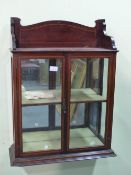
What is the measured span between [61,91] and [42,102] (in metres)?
0.15

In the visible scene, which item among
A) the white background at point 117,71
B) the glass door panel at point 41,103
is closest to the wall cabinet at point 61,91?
the glass door panel at point 41,103

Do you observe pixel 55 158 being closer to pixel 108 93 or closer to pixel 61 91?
pixel 61 91

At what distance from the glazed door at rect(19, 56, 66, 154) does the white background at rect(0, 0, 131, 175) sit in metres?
0.30

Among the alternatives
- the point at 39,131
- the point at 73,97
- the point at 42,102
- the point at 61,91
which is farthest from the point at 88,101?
the point at 39,131

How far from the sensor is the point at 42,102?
6.29ft

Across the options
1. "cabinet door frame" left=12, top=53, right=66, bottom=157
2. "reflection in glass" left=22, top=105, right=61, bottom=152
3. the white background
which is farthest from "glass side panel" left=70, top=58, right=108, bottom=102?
the white background

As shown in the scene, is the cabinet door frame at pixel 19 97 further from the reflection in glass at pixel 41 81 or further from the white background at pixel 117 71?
the white background at pixel 117 71

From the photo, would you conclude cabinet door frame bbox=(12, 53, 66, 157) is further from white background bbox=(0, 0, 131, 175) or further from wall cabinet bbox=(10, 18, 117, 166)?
white background bbox=(0, 0, 131, 175)

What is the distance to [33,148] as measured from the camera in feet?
6.40

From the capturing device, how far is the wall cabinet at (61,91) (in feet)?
6.06

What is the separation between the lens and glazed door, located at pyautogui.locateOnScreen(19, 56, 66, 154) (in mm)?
1850
